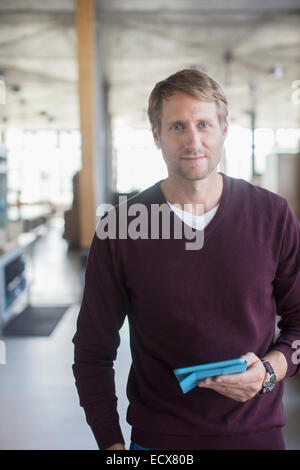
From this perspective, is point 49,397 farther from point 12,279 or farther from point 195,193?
point 195,193

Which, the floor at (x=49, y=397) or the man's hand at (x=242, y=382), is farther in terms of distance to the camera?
the floor at (x=49, y=397)

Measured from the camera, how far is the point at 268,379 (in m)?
0.94

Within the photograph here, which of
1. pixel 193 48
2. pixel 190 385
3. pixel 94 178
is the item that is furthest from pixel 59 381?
pixel 193 48

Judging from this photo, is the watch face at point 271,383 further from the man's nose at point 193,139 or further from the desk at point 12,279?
the desk at point 12,279

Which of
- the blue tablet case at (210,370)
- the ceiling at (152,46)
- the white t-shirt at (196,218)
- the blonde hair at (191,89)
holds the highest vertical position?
the ceiling at (152,46)

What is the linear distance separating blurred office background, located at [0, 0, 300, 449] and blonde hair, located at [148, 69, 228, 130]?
5.3 inches

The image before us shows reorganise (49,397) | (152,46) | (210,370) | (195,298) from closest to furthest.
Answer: (210,370)
(195,298)
(49,397)
(152,46)

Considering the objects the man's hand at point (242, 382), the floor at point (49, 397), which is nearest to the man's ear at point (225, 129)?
the man's hand at point (242, 382)

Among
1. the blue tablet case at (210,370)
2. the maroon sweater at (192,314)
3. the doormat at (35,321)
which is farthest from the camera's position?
the doormat at (35,321)

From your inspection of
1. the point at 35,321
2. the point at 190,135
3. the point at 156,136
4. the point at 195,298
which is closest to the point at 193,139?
the point at 190,135

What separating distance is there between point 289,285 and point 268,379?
22 cm

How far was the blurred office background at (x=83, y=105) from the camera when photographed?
2.94 metres
